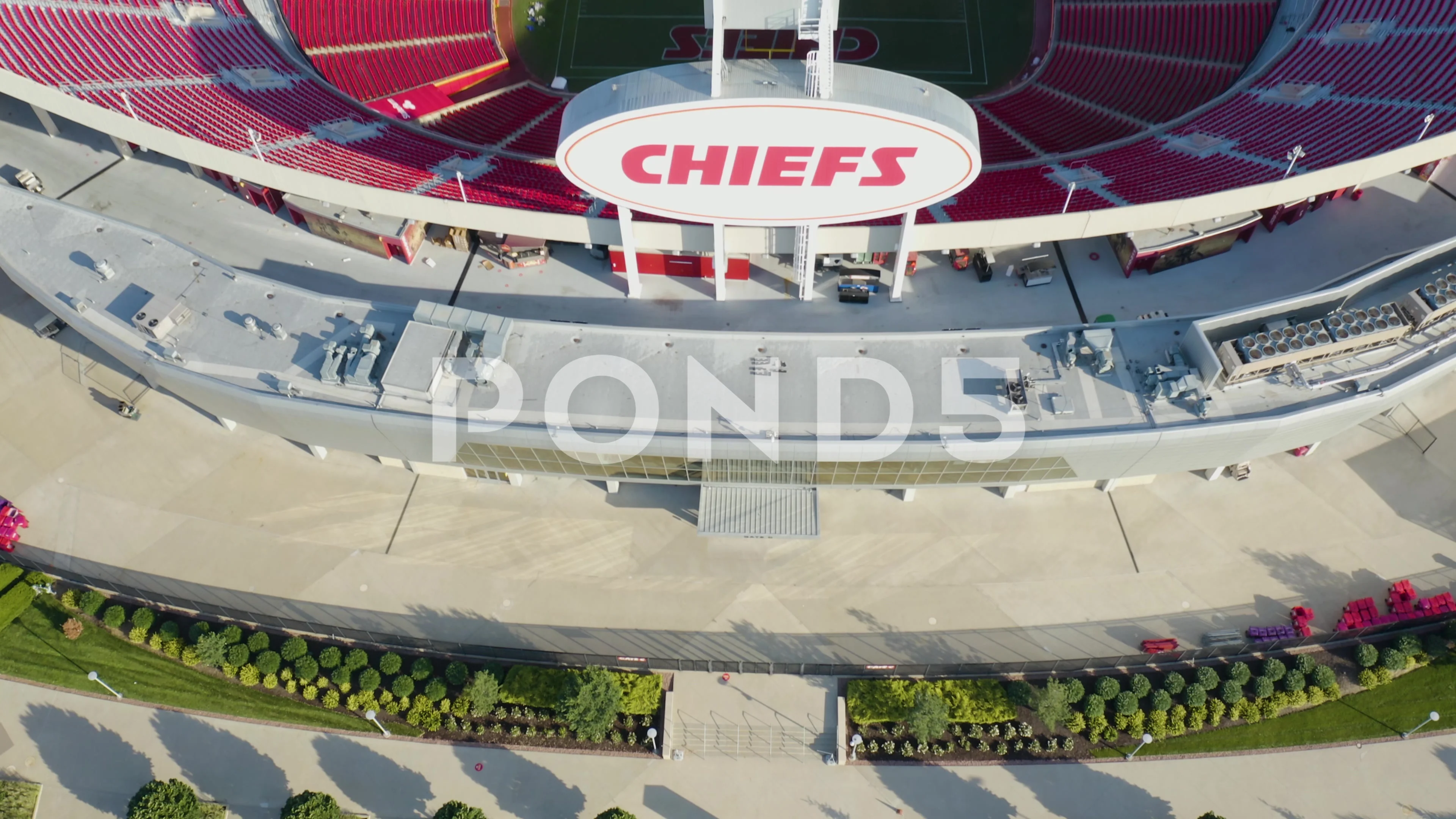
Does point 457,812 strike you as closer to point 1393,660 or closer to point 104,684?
point 104,684

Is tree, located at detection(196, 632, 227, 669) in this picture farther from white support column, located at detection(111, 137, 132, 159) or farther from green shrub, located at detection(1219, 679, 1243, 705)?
green shrub, located at detection(1219, 679, 1243, 705)

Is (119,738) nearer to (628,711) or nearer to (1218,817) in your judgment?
(628,711)

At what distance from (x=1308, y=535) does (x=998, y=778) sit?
2123 cm

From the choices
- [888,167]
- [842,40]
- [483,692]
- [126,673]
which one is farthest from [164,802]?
[842,40]

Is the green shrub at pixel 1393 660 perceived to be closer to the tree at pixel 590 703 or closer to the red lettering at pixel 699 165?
the tree at pixel 590 703

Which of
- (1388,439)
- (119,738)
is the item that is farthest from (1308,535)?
(119,738)

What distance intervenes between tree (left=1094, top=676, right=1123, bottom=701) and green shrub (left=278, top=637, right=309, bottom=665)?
37.5 metres

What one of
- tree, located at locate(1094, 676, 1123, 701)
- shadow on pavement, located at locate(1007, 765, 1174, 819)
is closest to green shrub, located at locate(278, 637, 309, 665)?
shadow on pavement, located at locate(1007, 765, 1174, 819)

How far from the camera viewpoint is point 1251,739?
150 ft

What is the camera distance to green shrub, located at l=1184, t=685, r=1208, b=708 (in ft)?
149

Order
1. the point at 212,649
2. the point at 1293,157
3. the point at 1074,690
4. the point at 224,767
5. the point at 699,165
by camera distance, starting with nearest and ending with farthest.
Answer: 1. the point at 699,165
2. the point at 224,767
3. the point at 1074,690
4. the point at 212,649
5. the point at 1293,157

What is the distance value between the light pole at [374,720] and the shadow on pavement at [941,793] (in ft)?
75.2

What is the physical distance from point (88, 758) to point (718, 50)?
42720mm

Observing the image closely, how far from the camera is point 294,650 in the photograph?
46.4m
